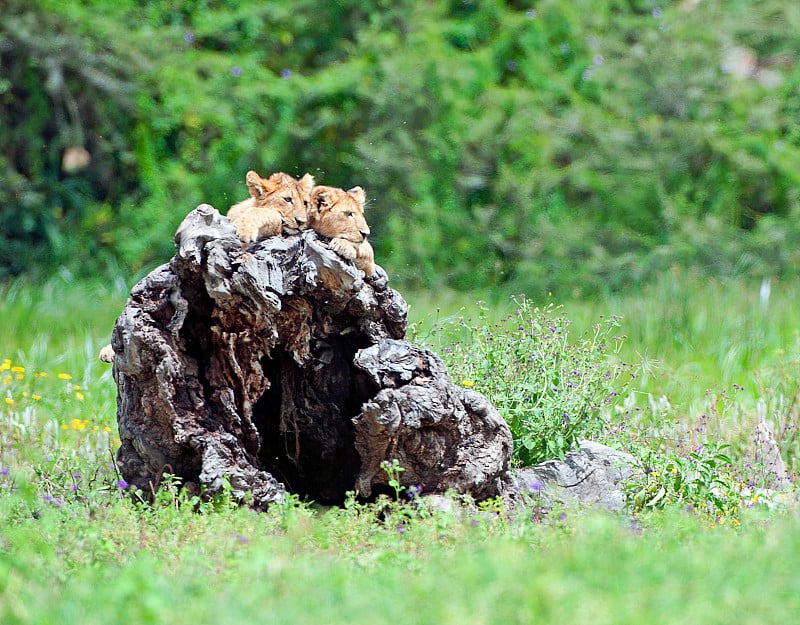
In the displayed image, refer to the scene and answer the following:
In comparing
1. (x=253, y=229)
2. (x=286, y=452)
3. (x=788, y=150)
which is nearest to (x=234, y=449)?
(x=286, y=452)

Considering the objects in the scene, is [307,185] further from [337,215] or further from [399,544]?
[399,544]

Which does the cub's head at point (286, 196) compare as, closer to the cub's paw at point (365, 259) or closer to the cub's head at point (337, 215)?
the cub's head at point (337, 215)

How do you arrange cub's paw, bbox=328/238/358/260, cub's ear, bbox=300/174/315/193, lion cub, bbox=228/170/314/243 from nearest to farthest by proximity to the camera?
cub's paw, bbox=328/238/358/260 < lion cub, bbox=228/170/314/243 < cub's ear, bbox=300/174/315/193

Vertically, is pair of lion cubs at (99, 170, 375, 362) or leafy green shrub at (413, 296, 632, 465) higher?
pair of lion cubs at (99, 170, 375, 362)

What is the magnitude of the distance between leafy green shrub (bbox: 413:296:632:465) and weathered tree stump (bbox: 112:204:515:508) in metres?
0.52

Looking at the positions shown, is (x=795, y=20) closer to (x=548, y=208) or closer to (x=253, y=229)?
(x=548, y=208)

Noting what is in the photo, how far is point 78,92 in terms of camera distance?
39.2 feet

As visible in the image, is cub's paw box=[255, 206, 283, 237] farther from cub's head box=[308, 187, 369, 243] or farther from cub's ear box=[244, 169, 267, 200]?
cub's ear box=[244, 169, 267, 200]

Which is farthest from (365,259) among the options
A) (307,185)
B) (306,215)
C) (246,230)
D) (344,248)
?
(307,185)

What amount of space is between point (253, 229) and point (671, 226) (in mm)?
7667

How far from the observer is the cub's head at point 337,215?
516cm

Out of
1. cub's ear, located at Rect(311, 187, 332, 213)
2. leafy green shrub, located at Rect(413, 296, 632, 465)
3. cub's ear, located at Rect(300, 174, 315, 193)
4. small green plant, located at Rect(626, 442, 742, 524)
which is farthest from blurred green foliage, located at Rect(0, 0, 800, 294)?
cub's ear, located at Rect(311, 187, 332, 213)

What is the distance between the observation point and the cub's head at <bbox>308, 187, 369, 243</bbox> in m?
5.16

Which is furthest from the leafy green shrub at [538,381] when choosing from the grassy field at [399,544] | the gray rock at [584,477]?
the grassy field at [399,544]
